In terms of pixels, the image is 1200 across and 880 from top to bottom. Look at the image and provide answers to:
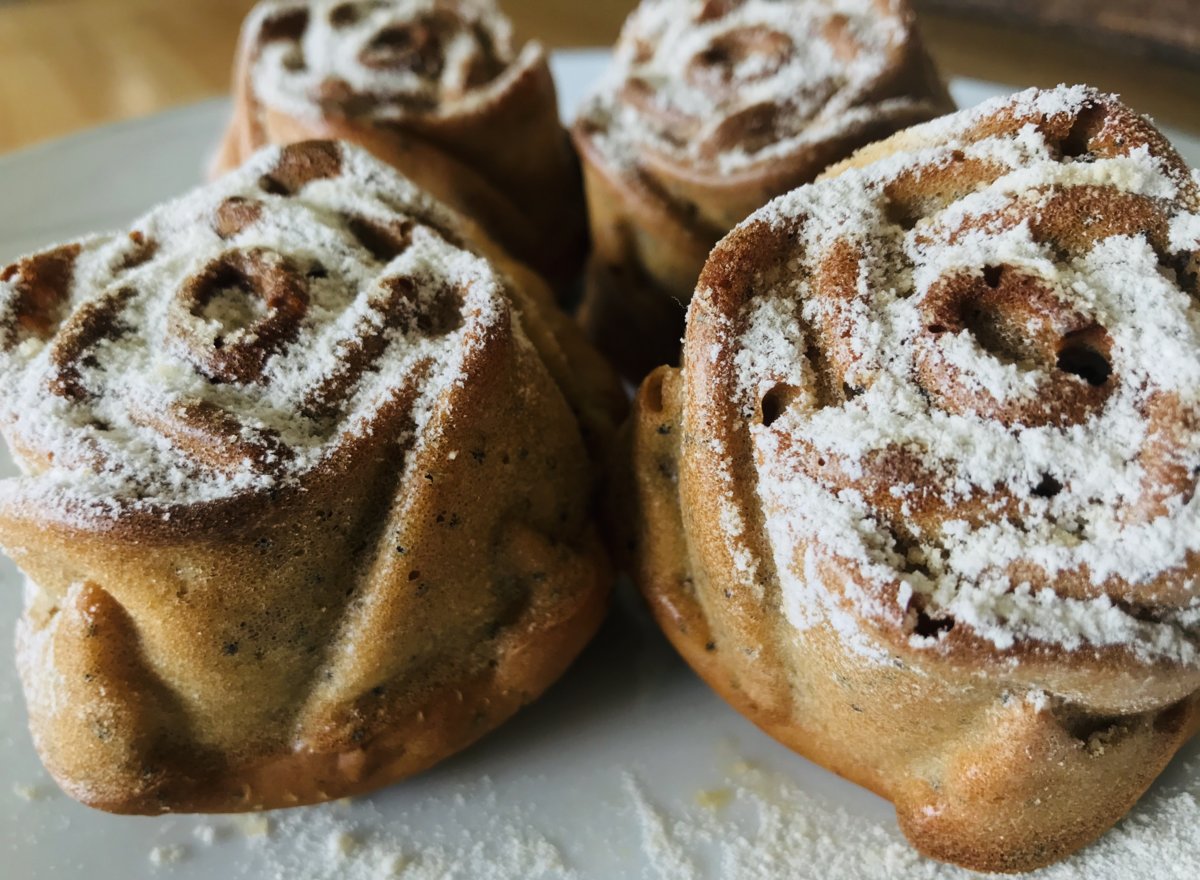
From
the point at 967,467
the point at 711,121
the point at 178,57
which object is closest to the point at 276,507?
the point at 967,467

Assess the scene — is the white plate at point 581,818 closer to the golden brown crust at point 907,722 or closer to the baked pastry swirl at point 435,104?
the golden brown crust at point 907,722

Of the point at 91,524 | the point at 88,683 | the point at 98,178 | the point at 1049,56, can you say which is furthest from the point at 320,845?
the point at 1049,56

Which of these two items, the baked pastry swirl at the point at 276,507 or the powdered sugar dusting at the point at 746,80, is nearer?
the baked pastry swirl at the point at 276,507

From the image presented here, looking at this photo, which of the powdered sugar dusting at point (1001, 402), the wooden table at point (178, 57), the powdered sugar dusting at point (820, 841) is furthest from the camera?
the wooden table at point (178, 57)

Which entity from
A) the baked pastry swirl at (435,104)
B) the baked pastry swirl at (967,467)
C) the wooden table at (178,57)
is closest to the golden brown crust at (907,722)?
the baked pastry swirl at (967,467)

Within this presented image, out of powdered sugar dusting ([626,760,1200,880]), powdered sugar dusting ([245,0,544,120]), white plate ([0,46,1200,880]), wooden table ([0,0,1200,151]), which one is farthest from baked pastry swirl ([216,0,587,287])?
wooden table ([0,0,1200,151])

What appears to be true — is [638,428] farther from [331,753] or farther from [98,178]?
[98,178]
